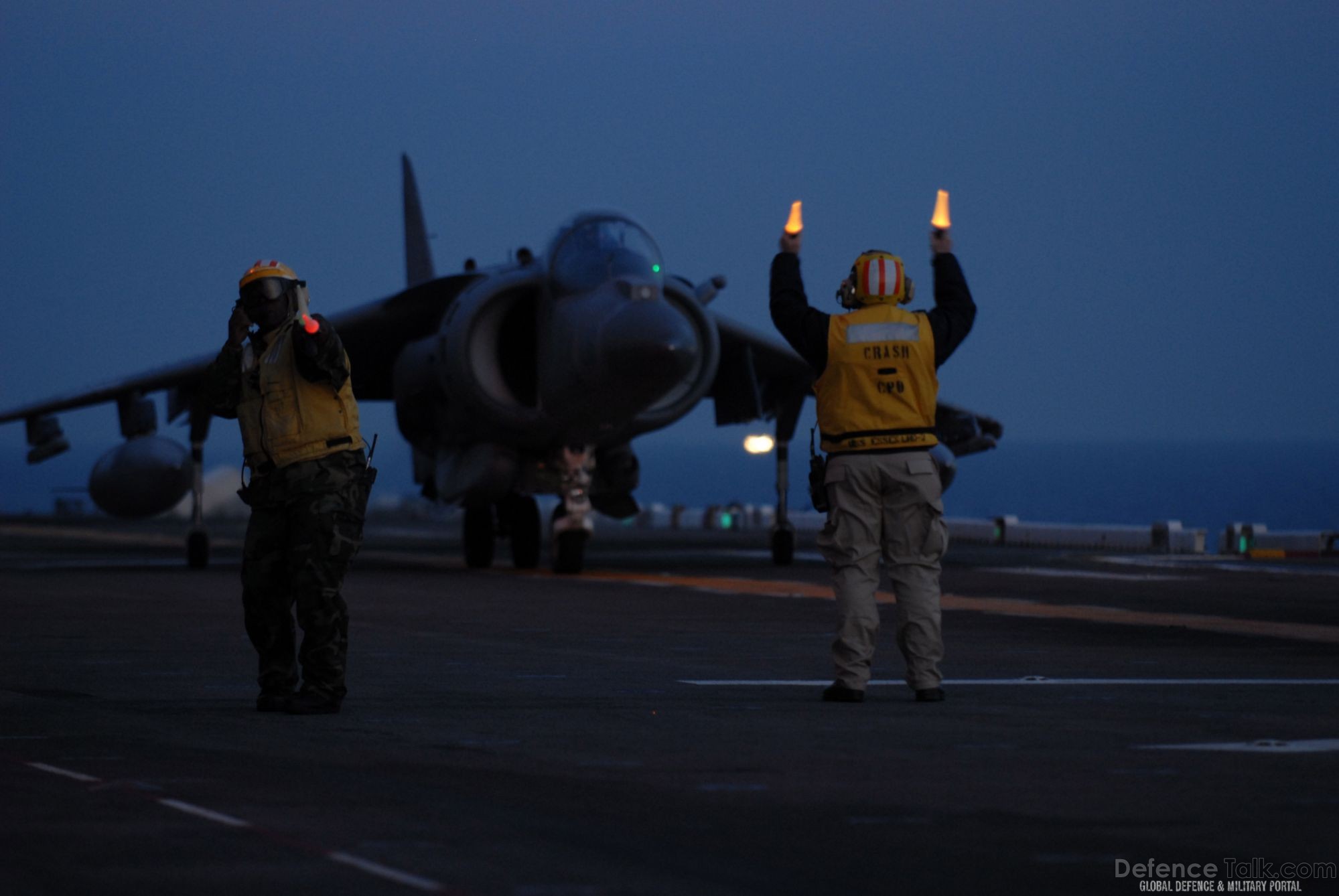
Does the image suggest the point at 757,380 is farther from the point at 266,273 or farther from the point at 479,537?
the point at 266,273

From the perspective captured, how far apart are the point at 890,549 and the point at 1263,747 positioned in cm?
234

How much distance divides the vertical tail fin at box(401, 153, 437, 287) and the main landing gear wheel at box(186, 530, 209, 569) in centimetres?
839

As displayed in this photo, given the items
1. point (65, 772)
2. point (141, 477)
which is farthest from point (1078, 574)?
point (65, 772)

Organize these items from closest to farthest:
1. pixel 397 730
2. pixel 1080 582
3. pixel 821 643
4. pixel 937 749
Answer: pixel 937 749 < pixel 397 730 < pixel 821 643 < pixel 1080 582

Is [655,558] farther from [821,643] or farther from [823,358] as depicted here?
[823,358]

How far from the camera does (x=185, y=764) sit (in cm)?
640

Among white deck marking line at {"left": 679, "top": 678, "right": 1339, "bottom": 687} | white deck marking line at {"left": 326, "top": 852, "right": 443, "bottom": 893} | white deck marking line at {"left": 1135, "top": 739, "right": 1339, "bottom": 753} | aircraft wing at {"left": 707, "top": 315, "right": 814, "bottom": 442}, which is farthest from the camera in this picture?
aircraft wing at {"left": 707, "top": 315, "right": 814, "bottom": 442}

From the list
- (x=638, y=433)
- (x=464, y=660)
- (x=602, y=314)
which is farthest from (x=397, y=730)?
(x=638, y=433)

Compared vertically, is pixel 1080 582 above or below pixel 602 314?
below

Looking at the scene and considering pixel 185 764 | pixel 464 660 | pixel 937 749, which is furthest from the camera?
pixel 464 660

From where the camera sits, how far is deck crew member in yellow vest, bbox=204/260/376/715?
8.31m

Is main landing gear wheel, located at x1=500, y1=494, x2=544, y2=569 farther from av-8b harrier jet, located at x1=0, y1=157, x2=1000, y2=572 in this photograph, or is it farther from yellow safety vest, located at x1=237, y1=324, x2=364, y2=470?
yellow safety vest, located at x1=237, y1=324, x2=364, y2=470

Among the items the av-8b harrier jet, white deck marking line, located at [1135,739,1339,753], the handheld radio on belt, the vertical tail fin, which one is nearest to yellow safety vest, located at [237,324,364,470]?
the handheld radio on belt

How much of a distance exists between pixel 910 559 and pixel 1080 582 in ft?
39.8
